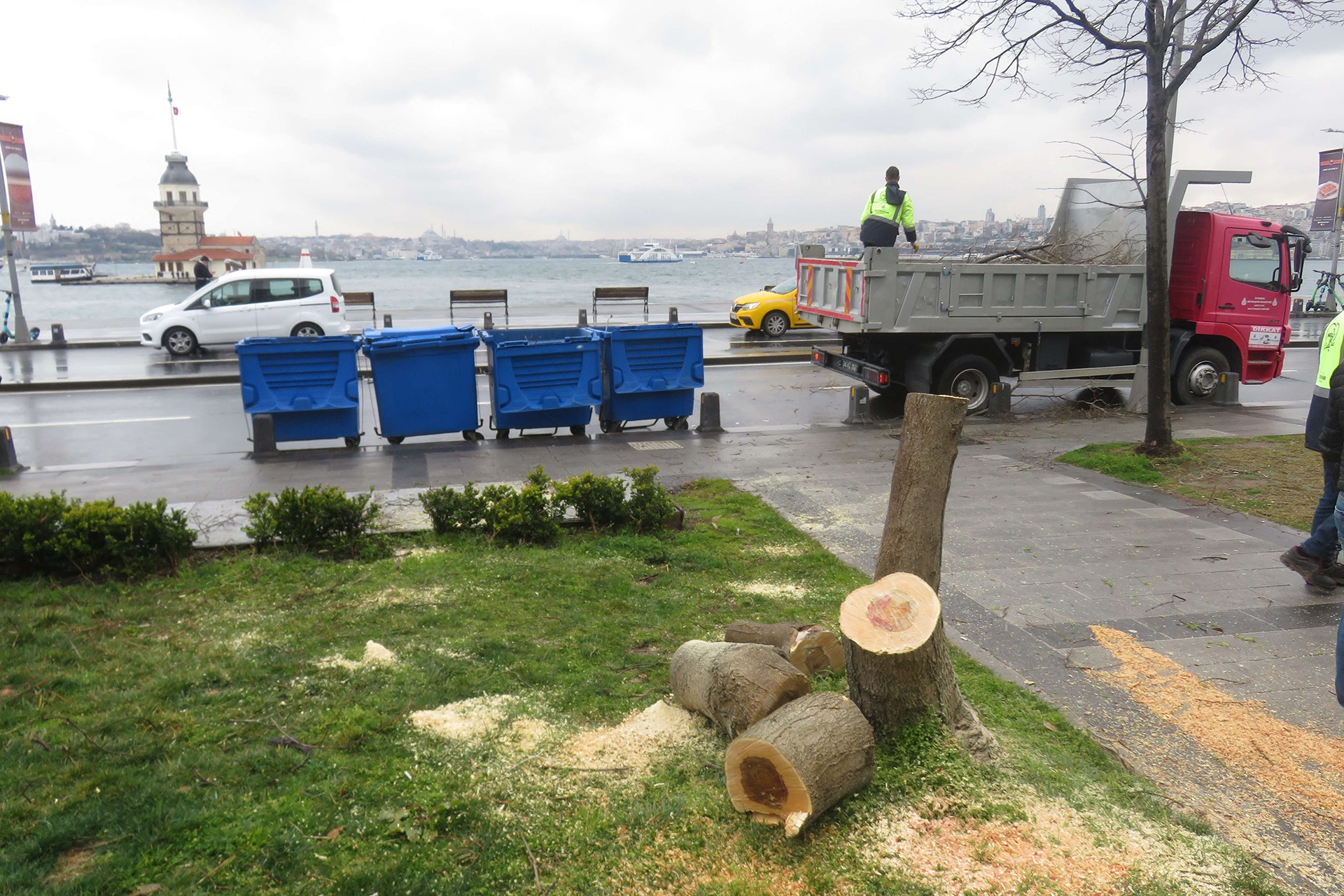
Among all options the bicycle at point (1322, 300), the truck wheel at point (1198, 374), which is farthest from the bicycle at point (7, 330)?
the bicycle at point (1322, 300)

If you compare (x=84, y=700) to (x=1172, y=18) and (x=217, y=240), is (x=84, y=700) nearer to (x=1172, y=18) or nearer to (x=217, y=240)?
(x=1172, y=18)

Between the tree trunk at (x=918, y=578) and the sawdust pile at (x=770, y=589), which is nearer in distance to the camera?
the tree trunk at (x=918, y=578)

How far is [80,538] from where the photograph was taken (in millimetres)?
6027

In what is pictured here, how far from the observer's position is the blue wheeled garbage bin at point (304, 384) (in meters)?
10.9

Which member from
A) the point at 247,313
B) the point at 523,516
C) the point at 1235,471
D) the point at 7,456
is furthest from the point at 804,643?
the point at 247,313

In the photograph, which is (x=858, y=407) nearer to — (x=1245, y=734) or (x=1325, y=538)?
(x=1325, y=538)

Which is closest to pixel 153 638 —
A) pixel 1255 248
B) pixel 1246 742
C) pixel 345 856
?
pixel 345 856

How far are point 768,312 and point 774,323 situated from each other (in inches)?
12.6

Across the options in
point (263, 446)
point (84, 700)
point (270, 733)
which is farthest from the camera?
point (263, 446)

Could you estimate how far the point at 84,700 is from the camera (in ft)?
14.4

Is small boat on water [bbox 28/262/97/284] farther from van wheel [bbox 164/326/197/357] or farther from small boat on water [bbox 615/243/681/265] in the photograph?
van wheel [bbox 164/326/197/357]

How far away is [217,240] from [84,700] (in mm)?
146072

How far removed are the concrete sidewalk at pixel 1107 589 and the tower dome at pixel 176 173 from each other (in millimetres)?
149060

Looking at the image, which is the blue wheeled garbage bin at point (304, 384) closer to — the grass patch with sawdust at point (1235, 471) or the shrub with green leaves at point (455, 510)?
the shrub with green leaves at point (455, 510)
